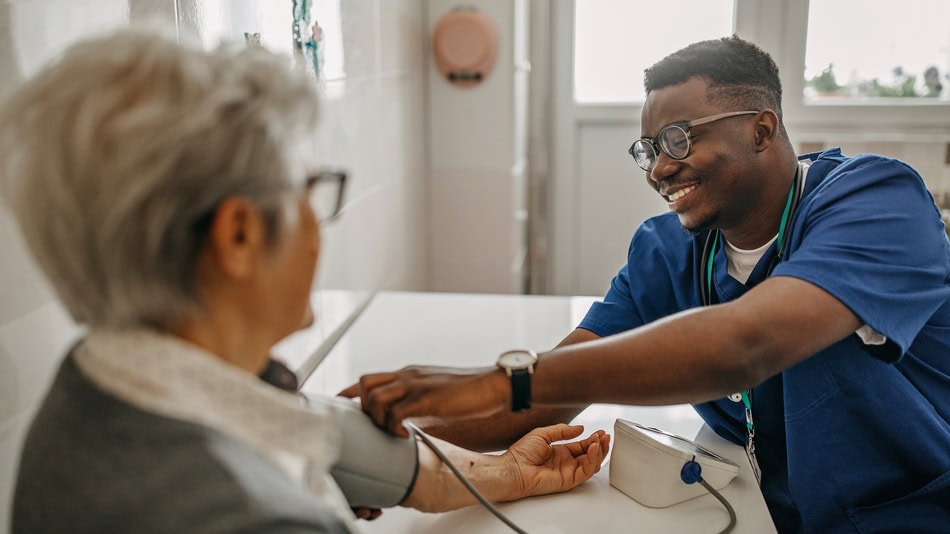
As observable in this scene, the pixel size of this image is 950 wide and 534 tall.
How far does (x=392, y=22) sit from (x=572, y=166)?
1.39 m

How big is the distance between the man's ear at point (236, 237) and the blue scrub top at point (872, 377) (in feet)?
2.36

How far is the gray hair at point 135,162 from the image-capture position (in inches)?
23.3

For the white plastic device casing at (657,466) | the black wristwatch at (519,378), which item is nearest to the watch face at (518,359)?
the black wristwatch at (519,378)

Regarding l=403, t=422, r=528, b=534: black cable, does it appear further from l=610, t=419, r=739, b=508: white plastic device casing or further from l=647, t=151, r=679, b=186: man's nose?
l=647, t=151, r=679, b=186: man's nose

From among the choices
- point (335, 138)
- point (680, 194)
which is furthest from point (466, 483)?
point (335, 138)

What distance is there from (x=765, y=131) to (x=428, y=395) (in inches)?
29.0

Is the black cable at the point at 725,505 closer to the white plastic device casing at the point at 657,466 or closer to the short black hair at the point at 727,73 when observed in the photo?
the white plastic device casing at the point at 657,466

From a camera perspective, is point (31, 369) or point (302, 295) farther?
point (31, 369)

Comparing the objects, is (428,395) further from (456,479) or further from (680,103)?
(680,103)

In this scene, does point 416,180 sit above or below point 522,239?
above

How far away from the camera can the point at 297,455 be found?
702 millimetres

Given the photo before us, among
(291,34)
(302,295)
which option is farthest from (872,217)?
(291,34)

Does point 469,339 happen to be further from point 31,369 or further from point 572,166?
point 572,166

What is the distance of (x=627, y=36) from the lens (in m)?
3.64
